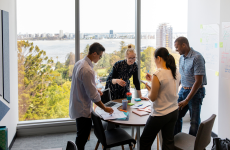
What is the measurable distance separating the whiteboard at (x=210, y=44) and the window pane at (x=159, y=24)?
61cm

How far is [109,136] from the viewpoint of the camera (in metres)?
2.46

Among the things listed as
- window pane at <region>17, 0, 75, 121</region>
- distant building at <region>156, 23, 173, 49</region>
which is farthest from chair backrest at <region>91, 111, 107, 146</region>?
distant building at <region>156, 23, 173, 49</region>

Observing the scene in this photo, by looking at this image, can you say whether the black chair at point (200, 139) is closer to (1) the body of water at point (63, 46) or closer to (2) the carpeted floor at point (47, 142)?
(2) the carpeted floor at point (47, 142)

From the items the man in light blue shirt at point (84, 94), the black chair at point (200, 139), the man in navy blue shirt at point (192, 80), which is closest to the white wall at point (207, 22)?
the man in navy blue shirt at point (192, 80)

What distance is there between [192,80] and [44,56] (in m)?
2.71

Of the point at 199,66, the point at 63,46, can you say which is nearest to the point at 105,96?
the point at 199,66

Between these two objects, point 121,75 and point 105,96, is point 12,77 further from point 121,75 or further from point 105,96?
point 121,75

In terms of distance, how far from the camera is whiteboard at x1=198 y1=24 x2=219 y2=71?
3.45 metres

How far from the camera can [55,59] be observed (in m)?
3.88

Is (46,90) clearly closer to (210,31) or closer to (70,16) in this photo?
(70,16)

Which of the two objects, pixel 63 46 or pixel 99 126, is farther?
pixel 63 46

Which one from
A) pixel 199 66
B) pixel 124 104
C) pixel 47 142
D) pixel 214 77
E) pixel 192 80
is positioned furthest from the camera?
pixel 214 77

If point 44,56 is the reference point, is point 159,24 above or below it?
above

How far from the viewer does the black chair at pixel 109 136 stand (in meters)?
2.18
